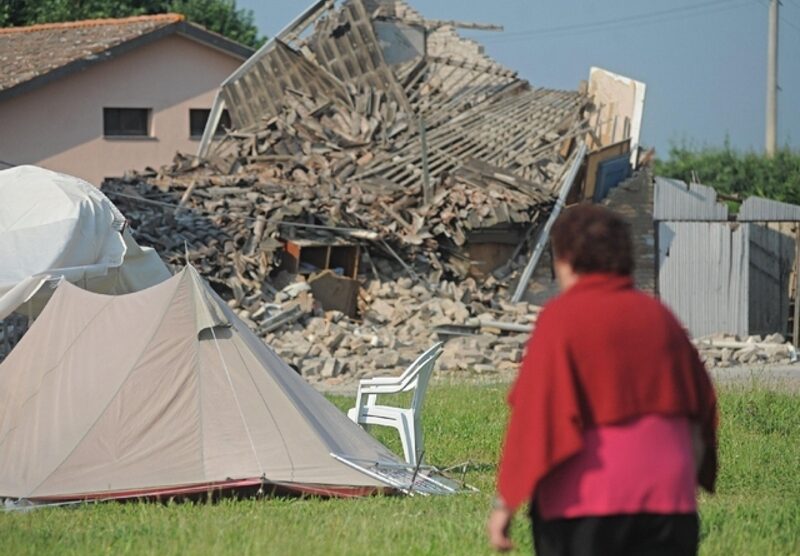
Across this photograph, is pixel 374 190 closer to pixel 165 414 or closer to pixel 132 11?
pixel 165 414

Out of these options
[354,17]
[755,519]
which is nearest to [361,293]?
[354,17]

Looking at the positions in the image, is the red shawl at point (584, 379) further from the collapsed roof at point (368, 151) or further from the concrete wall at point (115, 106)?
the concrete wall at point (115, 106)

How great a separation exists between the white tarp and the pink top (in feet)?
30.5

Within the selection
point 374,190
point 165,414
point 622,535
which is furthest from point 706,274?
point 622,535

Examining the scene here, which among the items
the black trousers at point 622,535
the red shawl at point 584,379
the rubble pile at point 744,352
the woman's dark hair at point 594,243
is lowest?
the rubble pile at point 744,352

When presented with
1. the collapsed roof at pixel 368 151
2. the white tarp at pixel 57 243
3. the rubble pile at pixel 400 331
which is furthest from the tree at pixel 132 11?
the white tarp at pixel 57 243

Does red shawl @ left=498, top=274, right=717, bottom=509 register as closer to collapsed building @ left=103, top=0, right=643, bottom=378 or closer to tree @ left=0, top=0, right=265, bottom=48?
collapsed building @ left=103, top=0, right=643, bottom=378

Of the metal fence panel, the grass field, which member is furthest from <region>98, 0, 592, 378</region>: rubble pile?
the grass field

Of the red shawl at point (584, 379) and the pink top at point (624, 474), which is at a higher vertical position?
the red shawl at point (584, 379)

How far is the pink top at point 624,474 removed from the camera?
409cm

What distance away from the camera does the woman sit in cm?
409

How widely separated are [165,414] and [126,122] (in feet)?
78.1

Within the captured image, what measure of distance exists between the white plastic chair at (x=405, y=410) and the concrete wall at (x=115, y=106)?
20.5 meters

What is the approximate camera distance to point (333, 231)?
23.1 metres
